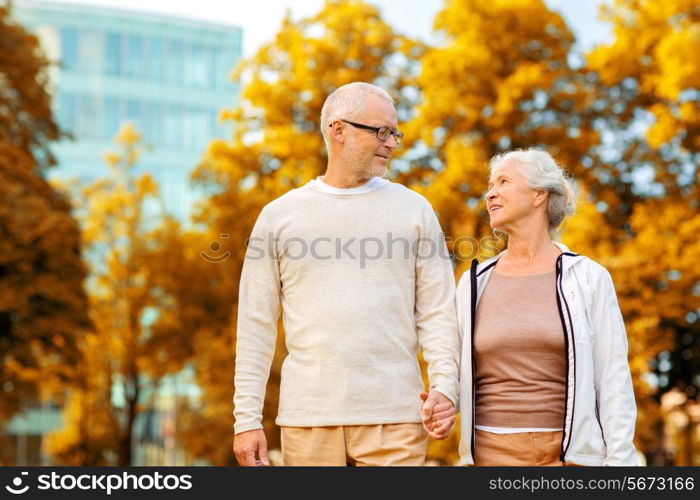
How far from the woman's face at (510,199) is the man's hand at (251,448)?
1.35 metres

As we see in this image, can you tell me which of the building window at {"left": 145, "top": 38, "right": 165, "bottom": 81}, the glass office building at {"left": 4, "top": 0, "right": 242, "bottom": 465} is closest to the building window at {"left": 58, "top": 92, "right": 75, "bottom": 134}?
the glass office building at {"left": 4, "top": 0, "right": 242, "bottom": 465}

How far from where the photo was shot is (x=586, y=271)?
→ 4.37 metres

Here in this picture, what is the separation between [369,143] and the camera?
4.36 m

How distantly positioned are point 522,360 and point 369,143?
1.04 meters

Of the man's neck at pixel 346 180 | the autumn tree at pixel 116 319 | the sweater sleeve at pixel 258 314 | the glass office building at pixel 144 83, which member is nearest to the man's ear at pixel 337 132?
the man's neck at pixel 346 180

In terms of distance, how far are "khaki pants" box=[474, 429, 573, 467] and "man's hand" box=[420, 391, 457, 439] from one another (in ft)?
0.97

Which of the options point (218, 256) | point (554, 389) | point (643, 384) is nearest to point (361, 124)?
point (554, 389)

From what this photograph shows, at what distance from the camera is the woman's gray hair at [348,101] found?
440 cm

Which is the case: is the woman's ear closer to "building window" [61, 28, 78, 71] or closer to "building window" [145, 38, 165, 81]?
"building window" [61, 28, 78, 71]

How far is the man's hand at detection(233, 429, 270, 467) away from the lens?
4152mm

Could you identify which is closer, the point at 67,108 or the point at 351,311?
the point at 351,311

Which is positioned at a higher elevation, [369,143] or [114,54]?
[114,54]

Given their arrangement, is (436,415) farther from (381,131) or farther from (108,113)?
(108,113)

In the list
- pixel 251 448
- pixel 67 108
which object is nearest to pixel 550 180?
pixel 251 448
